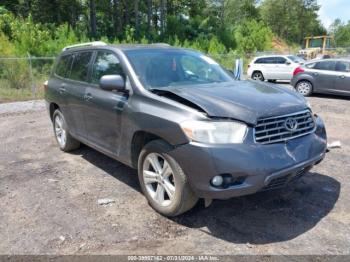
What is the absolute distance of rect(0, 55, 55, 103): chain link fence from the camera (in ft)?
45.8

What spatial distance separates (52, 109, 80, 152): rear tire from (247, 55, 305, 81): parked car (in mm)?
14531

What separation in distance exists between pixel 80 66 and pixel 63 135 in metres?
1.48

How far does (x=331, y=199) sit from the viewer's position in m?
4.17

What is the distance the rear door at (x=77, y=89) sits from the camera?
5133 millimetres

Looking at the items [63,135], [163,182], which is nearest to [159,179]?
[163,182]

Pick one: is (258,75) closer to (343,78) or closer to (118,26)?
(343,78)

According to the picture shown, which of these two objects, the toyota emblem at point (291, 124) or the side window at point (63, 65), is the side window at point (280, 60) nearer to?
the side window at point (63, 65)

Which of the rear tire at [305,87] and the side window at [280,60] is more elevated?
the side window at [280,60]

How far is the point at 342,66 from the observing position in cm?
1256

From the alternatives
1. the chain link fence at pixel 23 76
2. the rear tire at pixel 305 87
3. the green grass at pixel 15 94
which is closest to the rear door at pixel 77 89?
the green grass at pixel 15 94

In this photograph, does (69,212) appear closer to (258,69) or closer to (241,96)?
(241,96)

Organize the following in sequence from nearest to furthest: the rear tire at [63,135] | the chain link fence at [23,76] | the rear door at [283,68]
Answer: the rear tire at [63,135] < the chain link fence at [23,76] < the rear door at [283,68]

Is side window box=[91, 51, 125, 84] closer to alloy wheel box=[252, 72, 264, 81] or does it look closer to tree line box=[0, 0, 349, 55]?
tree line box=[0, 0, 349, 55]

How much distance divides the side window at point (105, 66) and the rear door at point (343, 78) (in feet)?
33.4
